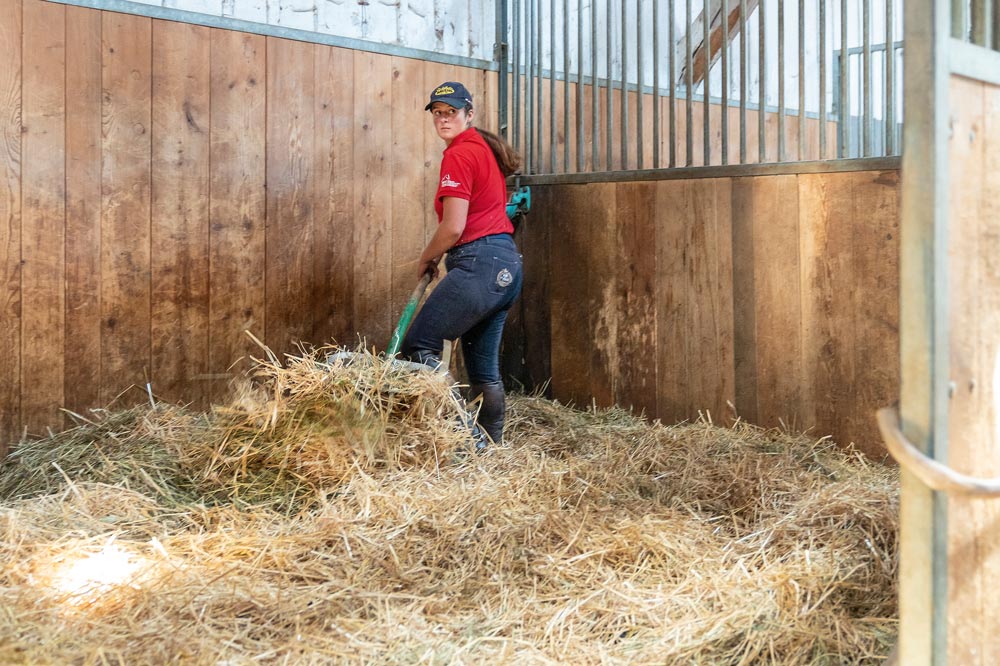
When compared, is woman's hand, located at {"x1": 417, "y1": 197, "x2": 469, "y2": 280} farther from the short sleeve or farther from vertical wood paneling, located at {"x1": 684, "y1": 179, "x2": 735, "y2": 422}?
vertical wood paneling, located at {"x1": 684, "y1": 179, "x2": 735, "y2": 422}

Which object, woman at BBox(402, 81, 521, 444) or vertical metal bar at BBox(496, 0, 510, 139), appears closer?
woman at BBox(402, 81, 521, 444)

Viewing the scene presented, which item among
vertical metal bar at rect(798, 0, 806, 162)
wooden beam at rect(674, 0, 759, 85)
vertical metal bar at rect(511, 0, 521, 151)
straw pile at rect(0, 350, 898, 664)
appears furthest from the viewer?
wooden beam at rect(674, 0, 759, 85)

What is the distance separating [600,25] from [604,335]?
167 cm

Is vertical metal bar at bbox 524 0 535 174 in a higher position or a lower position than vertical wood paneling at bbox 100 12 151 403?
higher

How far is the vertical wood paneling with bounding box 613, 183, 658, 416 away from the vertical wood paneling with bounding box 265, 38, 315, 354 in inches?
48.5

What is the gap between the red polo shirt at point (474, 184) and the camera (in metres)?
3.07

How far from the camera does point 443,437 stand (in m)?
2.86

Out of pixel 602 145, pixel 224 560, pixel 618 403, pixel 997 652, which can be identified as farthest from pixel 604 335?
pixel 997 652

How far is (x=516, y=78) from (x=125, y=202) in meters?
1.81

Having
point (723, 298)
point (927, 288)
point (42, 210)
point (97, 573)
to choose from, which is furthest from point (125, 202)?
point (927, 288)

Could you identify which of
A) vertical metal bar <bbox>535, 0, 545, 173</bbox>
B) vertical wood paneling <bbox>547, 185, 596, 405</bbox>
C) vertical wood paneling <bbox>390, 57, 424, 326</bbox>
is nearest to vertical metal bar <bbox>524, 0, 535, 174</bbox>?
vertical metal bar <bbox>535, 0, 545, 173</bbox>

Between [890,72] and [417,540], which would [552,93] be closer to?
[890,72]

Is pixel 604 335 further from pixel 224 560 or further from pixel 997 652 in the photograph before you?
pixel 997 652

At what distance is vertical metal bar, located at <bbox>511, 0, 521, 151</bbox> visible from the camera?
4.14 metres
